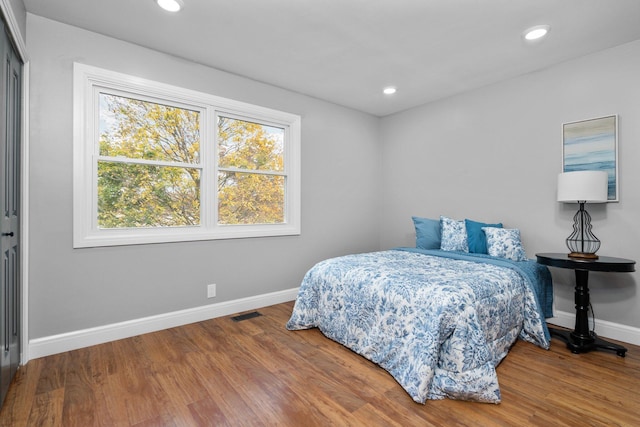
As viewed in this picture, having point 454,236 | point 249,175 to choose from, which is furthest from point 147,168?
point 454,236

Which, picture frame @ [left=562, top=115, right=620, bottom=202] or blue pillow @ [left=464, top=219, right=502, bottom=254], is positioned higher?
picture frame @ [left=562, top=115, right=620, bottom=202]

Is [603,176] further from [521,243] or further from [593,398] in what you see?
[593,398]

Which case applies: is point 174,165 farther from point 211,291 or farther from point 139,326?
point 139,326

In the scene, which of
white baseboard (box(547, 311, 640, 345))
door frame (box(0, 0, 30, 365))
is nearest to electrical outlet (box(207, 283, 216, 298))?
door frame (box(0, 0, 30, 365))

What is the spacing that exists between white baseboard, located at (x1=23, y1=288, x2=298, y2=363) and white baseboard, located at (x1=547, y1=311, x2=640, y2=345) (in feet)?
9.47

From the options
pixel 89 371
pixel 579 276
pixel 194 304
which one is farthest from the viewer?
pixel 194 304

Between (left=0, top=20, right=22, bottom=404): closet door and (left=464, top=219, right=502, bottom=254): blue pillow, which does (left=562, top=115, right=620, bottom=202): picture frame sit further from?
(left=0, top=20, right=22, bottom=404): closet door

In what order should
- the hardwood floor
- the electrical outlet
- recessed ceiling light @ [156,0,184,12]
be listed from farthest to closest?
the electrical outlet → recessed ceiling light @ [156,0,184,12] → the hardwood floor

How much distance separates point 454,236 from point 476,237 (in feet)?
0.76

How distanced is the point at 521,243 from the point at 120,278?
12.5ft

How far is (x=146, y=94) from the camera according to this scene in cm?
281

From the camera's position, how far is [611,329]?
8.97ft

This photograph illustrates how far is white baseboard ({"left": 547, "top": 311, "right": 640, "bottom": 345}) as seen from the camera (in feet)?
8.62

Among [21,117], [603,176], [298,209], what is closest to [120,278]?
[21,117]
